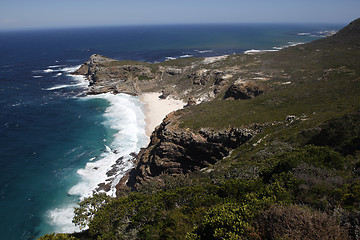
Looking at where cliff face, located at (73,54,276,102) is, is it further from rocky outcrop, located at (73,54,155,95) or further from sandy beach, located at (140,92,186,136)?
sandy beach, located at (140,92,186,136)

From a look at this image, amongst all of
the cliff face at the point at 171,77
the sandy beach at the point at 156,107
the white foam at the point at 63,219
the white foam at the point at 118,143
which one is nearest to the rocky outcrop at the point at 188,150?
the white foam at the point at 118,143

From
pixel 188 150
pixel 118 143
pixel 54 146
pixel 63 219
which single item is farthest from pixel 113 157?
pixel 188 150

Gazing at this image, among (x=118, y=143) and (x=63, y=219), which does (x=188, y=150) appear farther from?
(x=118, y=143)

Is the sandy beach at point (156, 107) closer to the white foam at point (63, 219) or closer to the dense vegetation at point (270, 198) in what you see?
the white foam at point (63, 219)

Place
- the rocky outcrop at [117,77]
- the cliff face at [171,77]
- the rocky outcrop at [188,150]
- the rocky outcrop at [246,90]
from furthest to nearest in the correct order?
1. the rocky outcrop at [117,77]
2. the cliff face at [171,77]
3. the rocky outcrop at [246,90]
4. the rocky outcrop at [188,150]

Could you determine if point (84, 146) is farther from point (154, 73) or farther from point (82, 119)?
point (154, 73)
